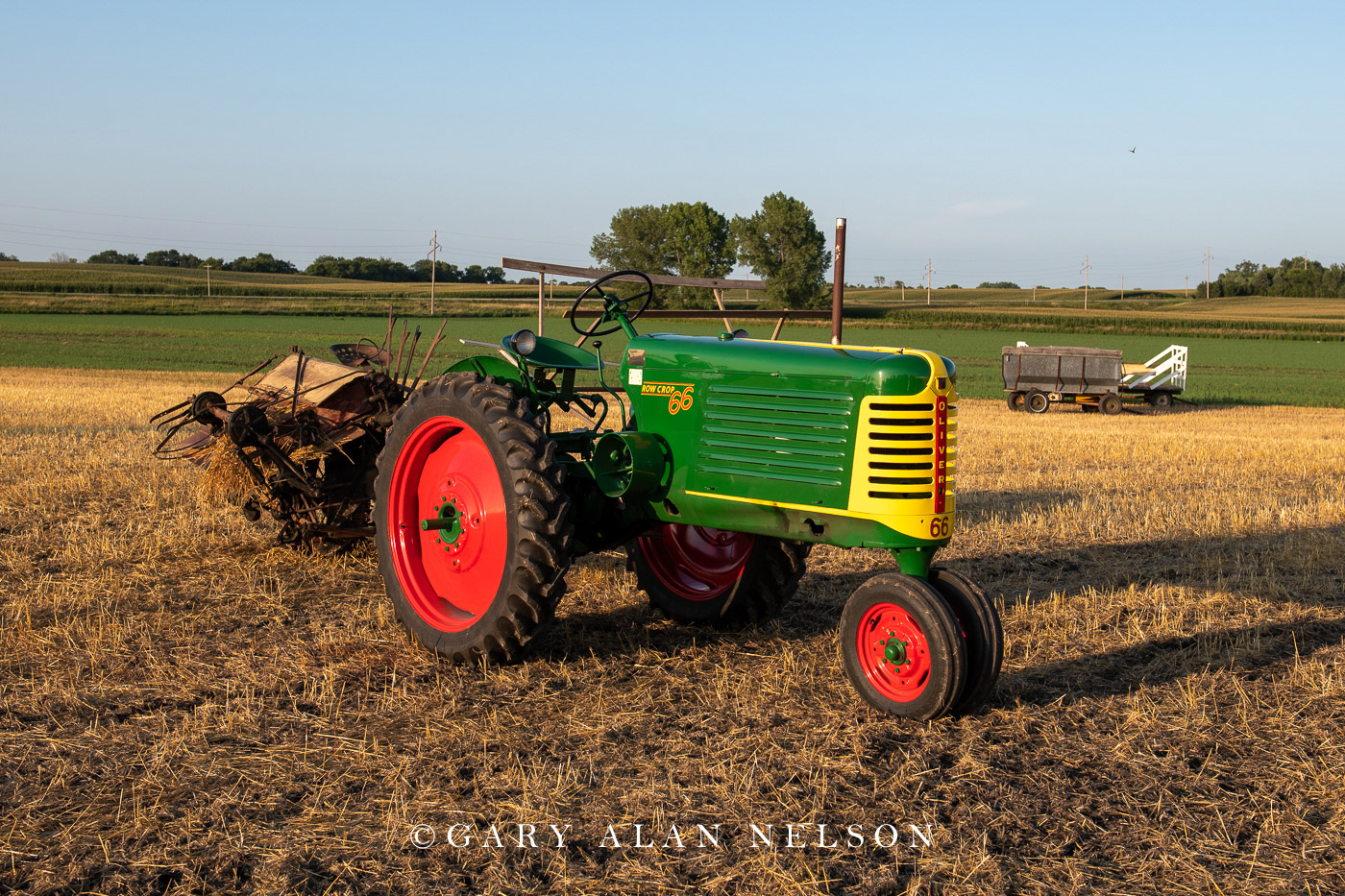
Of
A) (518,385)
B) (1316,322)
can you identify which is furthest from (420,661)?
(1316,322)

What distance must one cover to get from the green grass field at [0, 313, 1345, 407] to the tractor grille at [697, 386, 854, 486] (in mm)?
13903

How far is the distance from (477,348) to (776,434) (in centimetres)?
3361

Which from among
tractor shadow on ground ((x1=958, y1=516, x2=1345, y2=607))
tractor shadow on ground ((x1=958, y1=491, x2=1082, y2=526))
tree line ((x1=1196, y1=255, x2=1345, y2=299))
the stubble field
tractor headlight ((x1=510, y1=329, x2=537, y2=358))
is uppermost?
tree line ((x1=1196, y1=255, x2=1345, y2=299))

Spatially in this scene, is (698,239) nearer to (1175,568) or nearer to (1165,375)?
(1165,375)

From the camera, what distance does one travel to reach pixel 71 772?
3.59 meters

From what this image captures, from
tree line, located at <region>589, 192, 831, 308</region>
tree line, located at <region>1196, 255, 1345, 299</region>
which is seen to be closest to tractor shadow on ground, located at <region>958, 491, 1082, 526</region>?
tree line, located at <region>589, 192, 831, 308</region>

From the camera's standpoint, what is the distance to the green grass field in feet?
92.2

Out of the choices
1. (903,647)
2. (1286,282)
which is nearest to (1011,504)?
(903,647)

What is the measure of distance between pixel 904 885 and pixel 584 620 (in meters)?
2.98

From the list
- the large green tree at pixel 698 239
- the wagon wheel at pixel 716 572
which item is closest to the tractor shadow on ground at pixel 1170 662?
the wagon wheel at pixel 716 572

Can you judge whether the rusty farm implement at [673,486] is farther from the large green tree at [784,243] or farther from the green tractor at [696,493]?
the large green tree at [784,243]

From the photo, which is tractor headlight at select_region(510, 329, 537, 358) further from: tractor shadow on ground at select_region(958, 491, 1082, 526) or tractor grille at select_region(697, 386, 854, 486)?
tractor shadow on ground at select_region(958, 491, 1082, 526)

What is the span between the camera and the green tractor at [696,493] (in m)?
4.09

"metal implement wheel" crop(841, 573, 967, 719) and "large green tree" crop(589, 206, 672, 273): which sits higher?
"large green tree" crop(589, 206, 672, 273)
